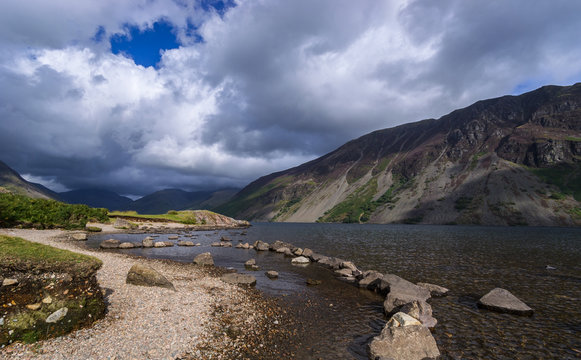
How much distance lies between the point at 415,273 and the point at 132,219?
136993 mm

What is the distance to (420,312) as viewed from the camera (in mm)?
18641

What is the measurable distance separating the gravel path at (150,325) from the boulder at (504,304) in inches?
725

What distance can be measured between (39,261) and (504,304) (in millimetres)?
32333

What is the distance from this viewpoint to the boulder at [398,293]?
826 inches

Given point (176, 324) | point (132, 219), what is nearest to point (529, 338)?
point (176, 324)

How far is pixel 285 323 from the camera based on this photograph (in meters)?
17.9

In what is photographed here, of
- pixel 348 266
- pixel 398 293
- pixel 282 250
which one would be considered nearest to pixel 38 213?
pixel 282 250

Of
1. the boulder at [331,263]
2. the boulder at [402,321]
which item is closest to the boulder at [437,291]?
the boulder at [402,321]

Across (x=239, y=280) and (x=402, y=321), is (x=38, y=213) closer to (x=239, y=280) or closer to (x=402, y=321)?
(x=239, y=280)

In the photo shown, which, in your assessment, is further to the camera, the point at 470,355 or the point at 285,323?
the point at 285,323

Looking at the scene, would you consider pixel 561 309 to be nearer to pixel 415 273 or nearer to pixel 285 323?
pixel 415 273

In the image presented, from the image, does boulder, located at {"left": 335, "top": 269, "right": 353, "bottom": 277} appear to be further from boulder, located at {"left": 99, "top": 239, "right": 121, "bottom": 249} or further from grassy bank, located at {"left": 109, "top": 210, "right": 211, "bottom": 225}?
grassy bank, located at {"left": 109, "top": 210, "right": 211, "bottom": 225}

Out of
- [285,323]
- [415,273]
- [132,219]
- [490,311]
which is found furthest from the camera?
[132,219]

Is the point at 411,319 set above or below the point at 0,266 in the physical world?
below
